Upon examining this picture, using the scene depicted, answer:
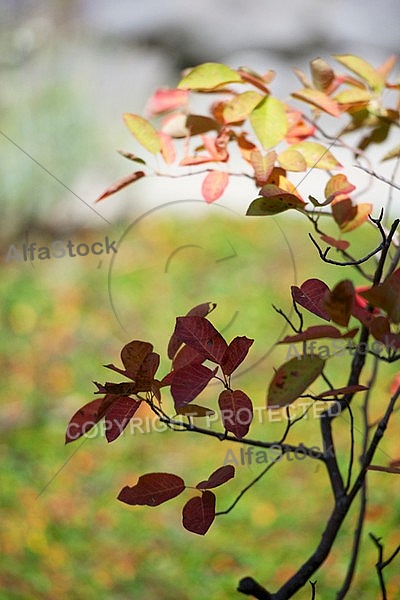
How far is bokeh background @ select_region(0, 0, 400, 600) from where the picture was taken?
1633 millimetres

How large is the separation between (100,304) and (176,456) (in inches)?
34.7

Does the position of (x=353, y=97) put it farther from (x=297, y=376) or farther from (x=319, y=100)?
(x=297, y=376)

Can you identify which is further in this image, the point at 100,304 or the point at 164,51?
the point at 164,51

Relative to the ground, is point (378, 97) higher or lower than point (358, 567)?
higher

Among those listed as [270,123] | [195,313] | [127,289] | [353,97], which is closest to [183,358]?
[195,313]

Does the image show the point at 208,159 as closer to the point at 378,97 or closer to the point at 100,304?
the point at 378,97

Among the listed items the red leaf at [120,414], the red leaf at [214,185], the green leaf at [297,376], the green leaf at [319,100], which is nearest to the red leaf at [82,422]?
the red leaf at [120,414]

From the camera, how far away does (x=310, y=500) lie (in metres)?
1.84

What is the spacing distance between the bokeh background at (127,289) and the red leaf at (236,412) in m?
0.28

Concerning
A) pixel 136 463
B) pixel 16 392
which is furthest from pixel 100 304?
pixel 136 463

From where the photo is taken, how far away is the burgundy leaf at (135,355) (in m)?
0.64

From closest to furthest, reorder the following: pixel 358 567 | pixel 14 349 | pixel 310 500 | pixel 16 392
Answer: pixel 358 567 → pixel 310 500 → pixel 16 392 → pixel 14 349

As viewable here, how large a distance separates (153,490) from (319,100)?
47 centimetres

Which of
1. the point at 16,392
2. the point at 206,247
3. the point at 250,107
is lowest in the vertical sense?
the point at 16,392
